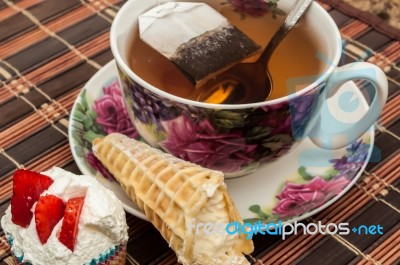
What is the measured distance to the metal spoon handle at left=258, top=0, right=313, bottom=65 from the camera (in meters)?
0.96

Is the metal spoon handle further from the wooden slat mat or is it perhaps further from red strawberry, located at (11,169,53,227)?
red strawberry, located at (11,169,53,227)

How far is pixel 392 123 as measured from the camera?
1.06m

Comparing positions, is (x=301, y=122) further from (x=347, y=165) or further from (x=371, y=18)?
(x=371, y=18)

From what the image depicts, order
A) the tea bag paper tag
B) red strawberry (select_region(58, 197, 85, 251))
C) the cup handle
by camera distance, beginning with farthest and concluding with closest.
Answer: the tea bag paper tag → the cup handle → red strawberry (select_region(58, 197, 85, 251))

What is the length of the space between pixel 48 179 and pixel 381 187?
0.51m

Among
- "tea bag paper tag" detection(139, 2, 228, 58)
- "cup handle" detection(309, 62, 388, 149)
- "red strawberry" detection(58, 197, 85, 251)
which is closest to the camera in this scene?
"red strawberry" detection(58, 197, 85, 251)

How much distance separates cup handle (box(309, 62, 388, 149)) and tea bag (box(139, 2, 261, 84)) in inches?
6.1

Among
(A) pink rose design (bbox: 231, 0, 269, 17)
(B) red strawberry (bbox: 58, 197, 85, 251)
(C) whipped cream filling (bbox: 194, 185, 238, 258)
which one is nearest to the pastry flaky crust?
(C) whipped cream filling (bbox: 194, 185, 238, 258)

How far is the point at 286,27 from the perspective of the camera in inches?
38.9

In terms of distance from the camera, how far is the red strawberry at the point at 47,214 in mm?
735

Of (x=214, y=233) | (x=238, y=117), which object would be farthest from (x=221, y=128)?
(x=214, y=233)

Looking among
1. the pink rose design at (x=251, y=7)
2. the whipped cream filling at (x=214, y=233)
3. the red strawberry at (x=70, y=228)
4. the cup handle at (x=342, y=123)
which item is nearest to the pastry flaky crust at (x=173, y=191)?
the whipped cream filling at (x=214, y=233)

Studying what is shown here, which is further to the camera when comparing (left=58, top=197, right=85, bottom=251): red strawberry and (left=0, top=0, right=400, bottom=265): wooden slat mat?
(left=0, top=0, right=400, bottom=265): wooden slat mat

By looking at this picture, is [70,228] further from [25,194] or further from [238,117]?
[238,117]
